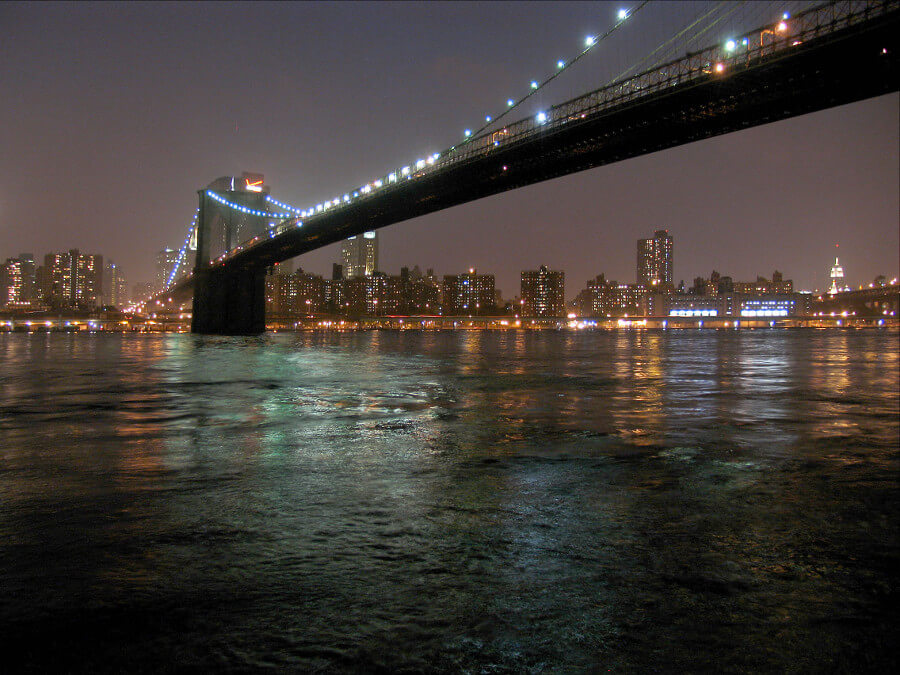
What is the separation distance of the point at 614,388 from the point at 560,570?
12178 mm

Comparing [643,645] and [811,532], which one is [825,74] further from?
[643,645]

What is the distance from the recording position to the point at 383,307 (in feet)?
626

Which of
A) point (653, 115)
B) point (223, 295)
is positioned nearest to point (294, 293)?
point (223, 295)

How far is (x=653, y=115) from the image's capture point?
32688mm

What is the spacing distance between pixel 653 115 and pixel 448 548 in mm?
33106

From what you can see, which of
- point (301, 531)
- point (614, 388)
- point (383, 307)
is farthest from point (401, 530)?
point (383, 307)

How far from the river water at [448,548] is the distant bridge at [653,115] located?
21945mm

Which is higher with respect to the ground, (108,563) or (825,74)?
(825,74)

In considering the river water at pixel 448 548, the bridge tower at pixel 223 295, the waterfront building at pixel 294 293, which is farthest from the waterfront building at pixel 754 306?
the river water at pixel 448 548

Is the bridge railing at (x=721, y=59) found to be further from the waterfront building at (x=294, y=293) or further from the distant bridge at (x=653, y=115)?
the waterfront building at (x=294, y=293)

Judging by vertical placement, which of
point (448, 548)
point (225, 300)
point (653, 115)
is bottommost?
point (448, 548)

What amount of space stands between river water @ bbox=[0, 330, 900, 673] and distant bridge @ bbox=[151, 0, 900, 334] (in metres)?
21.9

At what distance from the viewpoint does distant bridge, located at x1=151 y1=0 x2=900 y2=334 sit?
81.8ft

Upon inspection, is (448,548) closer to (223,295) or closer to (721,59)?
(721,59)
